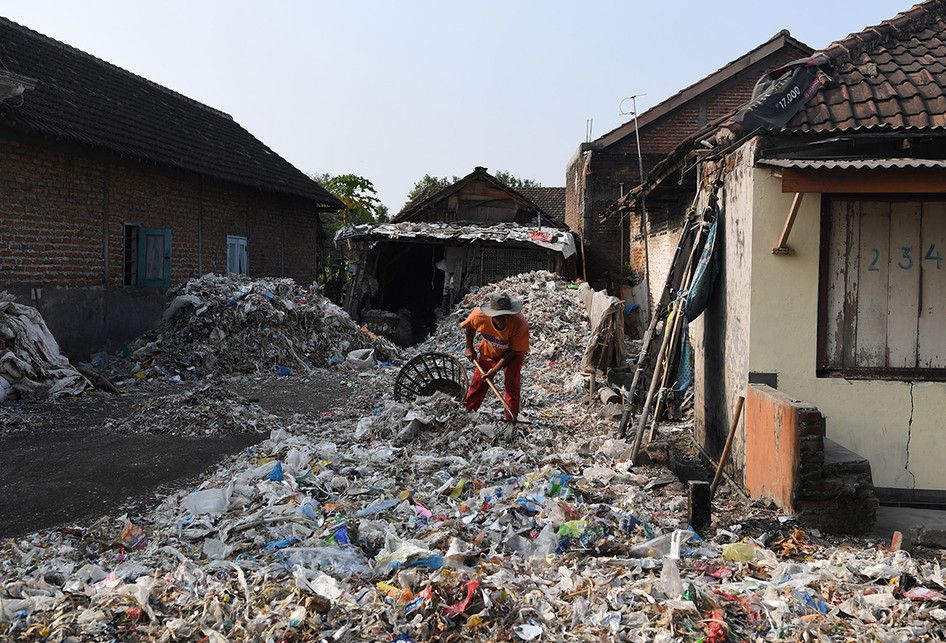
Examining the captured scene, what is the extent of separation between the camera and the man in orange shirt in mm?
7102

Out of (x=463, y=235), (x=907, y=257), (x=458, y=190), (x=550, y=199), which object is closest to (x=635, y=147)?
(x=458, y=190)

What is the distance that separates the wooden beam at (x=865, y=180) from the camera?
5.24 metres

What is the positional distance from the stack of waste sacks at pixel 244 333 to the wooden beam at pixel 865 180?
959 cm

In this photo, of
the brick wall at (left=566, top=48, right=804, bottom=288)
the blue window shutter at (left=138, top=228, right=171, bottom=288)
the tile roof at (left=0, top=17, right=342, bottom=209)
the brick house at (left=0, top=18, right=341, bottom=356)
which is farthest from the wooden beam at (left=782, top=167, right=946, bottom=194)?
the brick wall at (left=566, top=48, right=804, bottom=288)

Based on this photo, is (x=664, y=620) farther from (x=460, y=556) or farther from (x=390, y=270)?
(x=390, y=270)

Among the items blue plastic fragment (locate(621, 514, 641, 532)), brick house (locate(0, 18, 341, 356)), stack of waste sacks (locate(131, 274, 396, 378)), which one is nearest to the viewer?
blue plastic fragment (locate(621, 514, 641, 532))

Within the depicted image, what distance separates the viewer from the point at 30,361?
9.84 m

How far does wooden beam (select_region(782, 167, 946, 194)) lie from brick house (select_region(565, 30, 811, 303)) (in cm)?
1247

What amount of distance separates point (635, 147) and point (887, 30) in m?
14.3

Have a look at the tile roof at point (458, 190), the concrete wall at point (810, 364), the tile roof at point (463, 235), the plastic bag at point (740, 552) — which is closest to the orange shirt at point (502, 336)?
the concrete wall at point (810, 364)

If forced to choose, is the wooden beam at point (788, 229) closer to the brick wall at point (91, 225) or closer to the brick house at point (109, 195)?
the brick house at point (109, 195)

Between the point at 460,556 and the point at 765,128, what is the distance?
419 centimetres

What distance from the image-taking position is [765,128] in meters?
5.99

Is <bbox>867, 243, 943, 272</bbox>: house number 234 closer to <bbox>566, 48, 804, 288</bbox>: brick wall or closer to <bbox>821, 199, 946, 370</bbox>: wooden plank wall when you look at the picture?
<bbox>821, 199, 946, 370</bbox>: wooden plank wall
